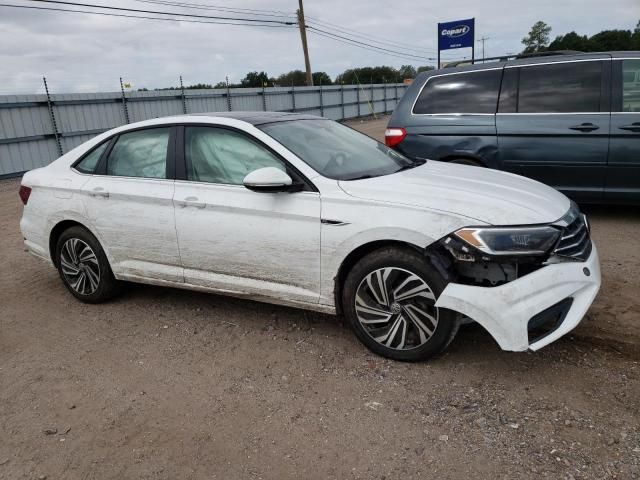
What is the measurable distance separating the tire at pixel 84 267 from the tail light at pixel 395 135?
367cm

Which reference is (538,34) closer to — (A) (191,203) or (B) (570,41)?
(B) (570,41)

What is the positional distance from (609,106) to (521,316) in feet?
12.7

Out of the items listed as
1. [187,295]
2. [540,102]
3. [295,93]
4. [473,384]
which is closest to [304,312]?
[187,295]

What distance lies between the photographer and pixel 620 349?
331 cm

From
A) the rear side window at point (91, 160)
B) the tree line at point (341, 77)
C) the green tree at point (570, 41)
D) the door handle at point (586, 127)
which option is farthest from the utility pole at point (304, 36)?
the green tree at point (570, 41)

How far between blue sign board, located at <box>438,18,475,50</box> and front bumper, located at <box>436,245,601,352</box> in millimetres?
20557

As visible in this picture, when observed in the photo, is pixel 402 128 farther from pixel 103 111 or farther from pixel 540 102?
pixel 103 111

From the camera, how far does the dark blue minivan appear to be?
5551 mm

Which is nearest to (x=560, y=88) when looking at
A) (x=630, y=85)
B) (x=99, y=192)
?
(x=630, y=85)

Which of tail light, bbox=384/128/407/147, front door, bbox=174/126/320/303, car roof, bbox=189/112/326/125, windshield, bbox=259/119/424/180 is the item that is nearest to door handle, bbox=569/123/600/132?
tail light, bbox=384/128/407/147

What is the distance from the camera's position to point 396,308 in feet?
10.5

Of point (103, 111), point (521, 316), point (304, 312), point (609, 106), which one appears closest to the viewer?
point (521, 316)

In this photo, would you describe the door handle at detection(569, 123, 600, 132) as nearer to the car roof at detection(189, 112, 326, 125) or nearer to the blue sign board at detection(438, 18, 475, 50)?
the car roof at detection(189, 112, 326, 125)

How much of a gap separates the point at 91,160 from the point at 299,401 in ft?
9.39
